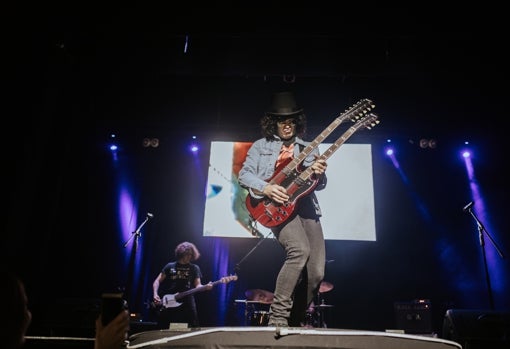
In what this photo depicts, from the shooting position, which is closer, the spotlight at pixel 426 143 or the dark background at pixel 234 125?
the dark background at pixel 234 125

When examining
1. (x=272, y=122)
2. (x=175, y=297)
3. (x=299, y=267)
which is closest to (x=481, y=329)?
(x=299, y=267)

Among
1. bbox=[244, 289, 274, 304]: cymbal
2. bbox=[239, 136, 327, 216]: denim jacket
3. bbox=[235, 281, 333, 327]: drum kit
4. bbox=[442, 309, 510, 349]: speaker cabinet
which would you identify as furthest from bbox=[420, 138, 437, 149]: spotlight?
bbox=[239, 136, 327, 216]: denim jacket

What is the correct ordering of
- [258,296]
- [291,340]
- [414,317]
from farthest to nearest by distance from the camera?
[258,296] < [414,317] < [291,340]

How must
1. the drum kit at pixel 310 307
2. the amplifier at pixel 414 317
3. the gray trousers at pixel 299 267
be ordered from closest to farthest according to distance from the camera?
the gray trousers at pixel 299 267, the drum kit at pixel 310 307, the amplifier at pixel 414 317

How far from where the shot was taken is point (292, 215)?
10.6 ft

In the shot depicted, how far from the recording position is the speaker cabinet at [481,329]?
3.66m

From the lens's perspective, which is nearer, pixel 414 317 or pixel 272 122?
pixel 272 122

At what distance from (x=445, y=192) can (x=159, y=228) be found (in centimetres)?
570

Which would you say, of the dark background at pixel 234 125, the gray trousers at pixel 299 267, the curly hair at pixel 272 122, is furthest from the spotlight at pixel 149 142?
the gray trousers at pixel 299 267

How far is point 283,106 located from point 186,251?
3.87 metres

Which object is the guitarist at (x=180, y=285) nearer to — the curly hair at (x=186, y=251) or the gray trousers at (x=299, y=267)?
the curly hair at (x=186, y=251)

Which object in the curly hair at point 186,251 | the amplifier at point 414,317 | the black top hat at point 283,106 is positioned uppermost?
the black top hat at point 283,106

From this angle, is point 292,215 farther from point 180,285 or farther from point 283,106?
point 180,285

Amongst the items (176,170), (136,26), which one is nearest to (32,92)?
(136,26)
